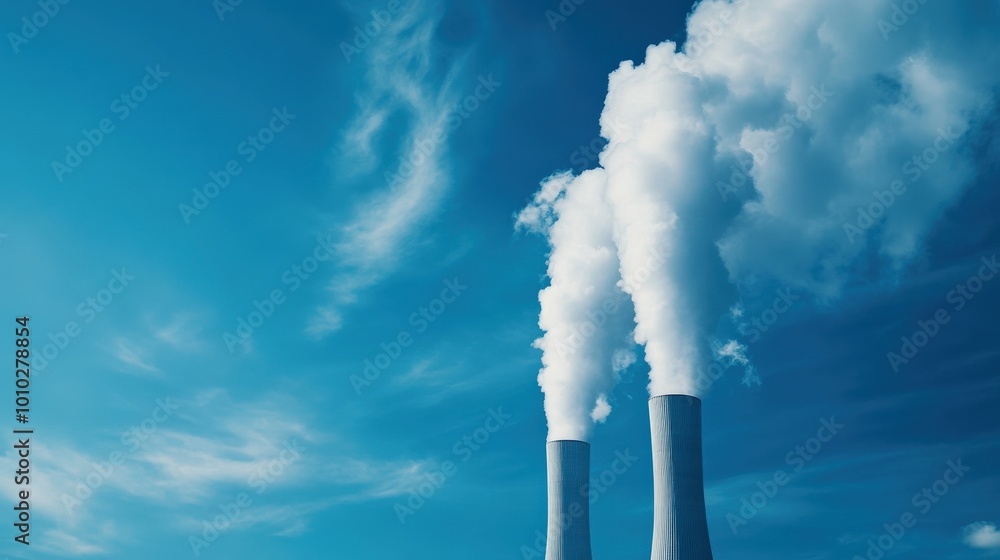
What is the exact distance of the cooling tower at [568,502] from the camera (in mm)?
25078

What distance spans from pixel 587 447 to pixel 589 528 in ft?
8.52

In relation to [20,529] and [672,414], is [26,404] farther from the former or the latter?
[672,414]

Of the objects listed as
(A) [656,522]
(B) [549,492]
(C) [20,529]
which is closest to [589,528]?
(B) [549,492]

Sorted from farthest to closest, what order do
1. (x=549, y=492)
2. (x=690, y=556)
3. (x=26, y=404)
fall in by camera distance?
(x=549, y=492) < (x=690, y=556) < (x=26, y=404)

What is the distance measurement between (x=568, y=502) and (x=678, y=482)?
16.7ft

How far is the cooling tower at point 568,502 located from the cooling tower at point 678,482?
412cm

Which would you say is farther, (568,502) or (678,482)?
(568,502)

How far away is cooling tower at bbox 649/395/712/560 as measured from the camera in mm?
20688

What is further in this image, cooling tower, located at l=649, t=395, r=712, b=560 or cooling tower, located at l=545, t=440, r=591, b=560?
cooling tower, located at l=545, t=440, r=591, b=560

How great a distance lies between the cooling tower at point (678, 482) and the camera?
67.9 ft

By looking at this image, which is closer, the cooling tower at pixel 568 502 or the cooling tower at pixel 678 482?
the cooling tower at pixel 678 482

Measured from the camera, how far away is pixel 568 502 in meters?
25.2

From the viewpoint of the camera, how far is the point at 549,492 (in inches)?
1011

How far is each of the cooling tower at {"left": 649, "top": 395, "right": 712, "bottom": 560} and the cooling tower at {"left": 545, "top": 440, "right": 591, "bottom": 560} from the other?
4125 mm
